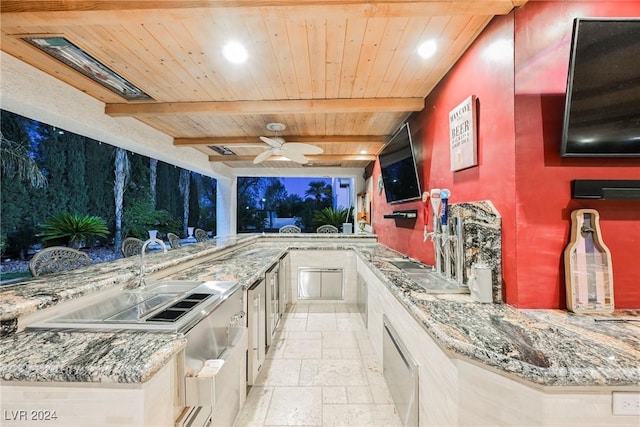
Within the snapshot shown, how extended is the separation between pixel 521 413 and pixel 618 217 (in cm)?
109

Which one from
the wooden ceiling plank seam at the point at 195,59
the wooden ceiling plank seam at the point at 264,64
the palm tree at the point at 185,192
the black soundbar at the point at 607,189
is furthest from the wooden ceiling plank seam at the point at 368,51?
the palm tree at the point at 185,192

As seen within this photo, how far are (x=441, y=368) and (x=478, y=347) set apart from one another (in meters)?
0.27

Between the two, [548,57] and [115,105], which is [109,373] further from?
[115,105]

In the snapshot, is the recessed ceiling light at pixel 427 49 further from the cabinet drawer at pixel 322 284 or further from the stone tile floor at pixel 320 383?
the cabinet drawer at pixel 322 284

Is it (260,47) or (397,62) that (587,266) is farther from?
(260,47)

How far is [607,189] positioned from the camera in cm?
129

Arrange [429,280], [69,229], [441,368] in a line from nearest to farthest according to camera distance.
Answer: [441,368] → [429,280] → [69,229]

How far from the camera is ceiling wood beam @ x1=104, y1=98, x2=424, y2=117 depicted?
2803 millimetres

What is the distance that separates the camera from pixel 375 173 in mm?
5562

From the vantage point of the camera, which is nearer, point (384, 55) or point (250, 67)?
point (384, 55)

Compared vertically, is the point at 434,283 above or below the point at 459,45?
below

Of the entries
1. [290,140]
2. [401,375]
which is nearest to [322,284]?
[290,140]

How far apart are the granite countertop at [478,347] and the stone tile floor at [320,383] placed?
1105 mm

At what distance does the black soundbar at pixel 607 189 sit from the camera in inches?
50.7
